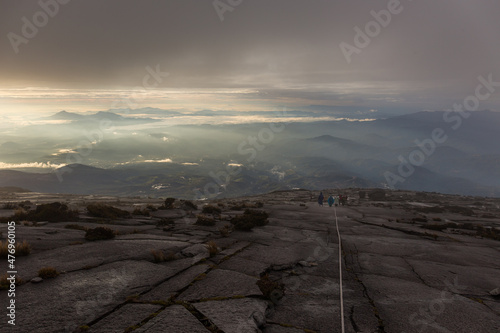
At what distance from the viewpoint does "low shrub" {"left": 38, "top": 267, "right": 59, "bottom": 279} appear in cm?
799

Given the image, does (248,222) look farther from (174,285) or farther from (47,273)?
(47,273)

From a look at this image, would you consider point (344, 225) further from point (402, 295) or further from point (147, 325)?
point (147, 325)

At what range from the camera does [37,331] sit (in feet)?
18.1

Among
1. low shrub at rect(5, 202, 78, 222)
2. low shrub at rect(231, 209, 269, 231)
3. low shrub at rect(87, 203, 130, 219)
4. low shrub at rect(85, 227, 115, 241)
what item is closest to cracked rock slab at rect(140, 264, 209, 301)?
low shrub at rect(85, 227, 115, 241)

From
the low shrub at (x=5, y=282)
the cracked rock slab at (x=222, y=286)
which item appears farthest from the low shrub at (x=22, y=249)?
the cracked rock slab at (x=222, y=286)

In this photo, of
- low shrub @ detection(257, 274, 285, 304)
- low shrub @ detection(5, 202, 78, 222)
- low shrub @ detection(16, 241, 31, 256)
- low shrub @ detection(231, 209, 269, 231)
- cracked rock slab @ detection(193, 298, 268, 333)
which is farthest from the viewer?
low shrub @ detection(231, 209, 269, 231)

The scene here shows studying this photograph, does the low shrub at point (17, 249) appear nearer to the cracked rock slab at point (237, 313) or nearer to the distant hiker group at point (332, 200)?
the cracked rock slab at point (237, 313)

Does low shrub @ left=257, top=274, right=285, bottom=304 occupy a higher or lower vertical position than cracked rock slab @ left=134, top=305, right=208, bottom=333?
lower

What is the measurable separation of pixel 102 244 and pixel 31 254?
98.6 inches

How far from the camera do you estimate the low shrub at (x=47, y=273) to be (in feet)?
26.2

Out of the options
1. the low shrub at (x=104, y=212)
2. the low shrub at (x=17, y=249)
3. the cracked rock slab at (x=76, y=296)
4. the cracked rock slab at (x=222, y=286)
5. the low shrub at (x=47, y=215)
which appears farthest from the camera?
the low shrub at (x=104, y=212)

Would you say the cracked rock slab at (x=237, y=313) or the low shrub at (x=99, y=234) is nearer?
the cracked rock slab at (x=237, y=313)

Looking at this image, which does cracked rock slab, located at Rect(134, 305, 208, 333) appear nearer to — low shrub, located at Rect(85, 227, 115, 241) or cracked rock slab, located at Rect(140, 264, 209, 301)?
cracked rock slab, located at Rect(140, 264, 209, 301)

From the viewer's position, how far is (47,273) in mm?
8055
